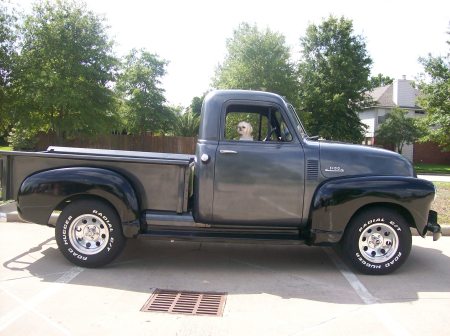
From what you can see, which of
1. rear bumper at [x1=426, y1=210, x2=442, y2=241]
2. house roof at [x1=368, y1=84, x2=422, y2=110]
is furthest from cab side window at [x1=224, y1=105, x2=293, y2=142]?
house roof at [x1=368, y1=84, x2=422, y2=110]

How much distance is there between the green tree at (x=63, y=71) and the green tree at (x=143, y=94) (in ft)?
32.6

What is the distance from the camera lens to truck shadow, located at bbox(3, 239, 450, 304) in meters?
5.09

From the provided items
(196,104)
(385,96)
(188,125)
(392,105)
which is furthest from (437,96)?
(196,104)

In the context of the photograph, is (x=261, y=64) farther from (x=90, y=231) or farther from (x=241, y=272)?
(x=90, y=231)

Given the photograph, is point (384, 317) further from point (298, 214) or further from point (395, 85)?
point (395, 85)

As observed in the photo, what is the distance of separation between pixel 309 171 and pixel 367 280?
148 cm

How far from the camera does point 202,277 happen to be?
216 inches

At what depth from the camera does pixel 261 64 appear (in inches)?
953

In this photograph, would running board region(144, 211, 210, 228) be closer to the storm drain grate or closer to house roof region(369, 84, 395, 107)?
the storm drain grate

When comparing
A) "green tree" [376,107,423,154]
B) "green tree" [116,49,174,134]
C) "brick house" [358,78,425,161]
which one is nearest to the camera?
"green tree" [116,49,174,134]

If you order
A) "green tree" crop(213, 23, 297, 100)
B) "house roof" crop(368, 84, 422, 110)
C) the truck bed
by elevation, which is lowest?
the truck bed

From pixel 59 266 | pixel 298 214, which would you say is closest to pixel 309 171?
pixel 298 214

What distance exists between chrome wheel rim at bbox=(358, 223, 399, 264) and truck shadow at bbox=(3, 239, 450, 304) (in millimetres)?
262

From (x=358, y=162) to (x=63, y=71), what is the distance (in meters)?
16.1
